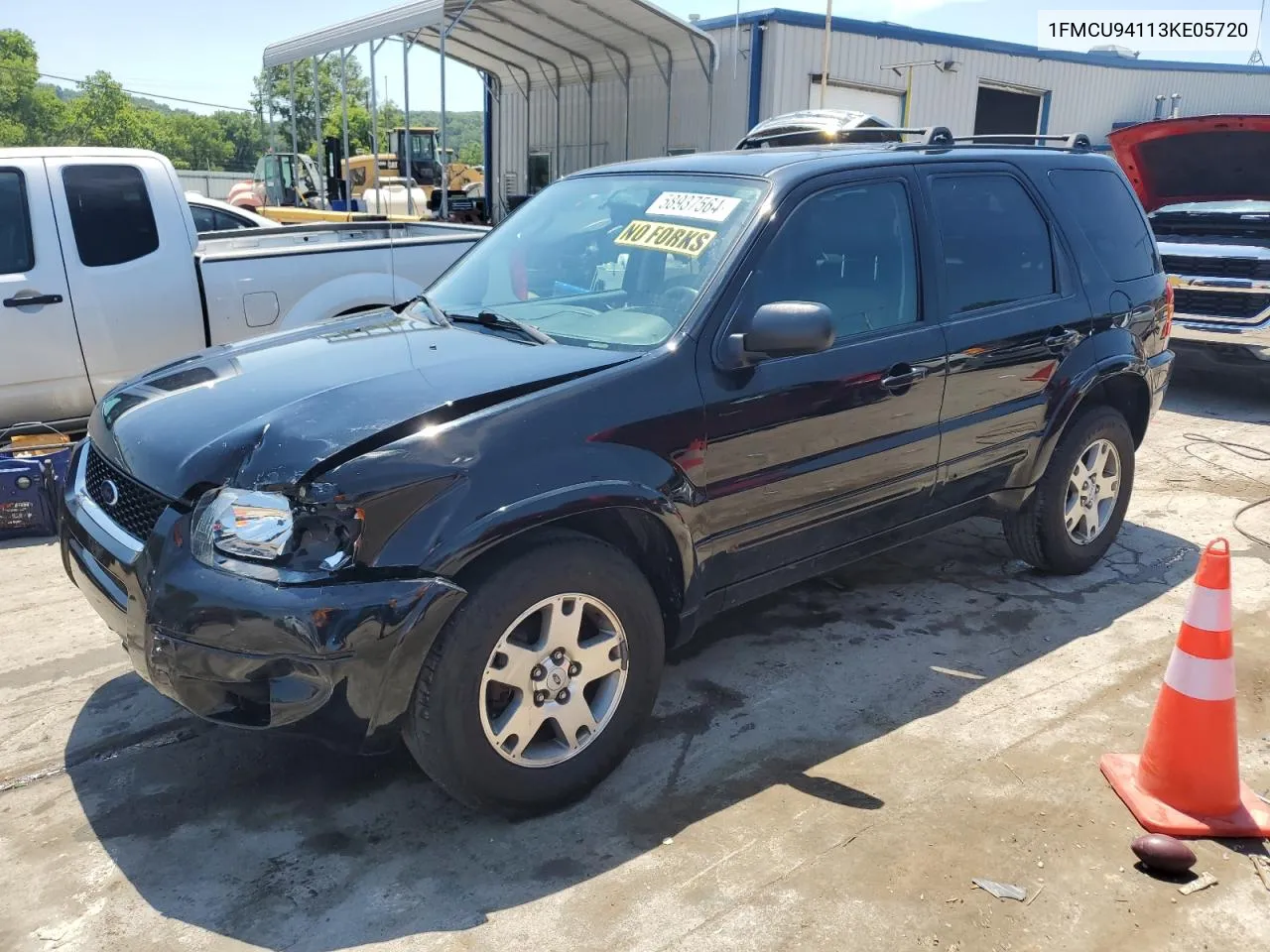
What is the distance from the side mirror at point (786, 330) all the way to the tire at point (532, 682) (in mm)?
783

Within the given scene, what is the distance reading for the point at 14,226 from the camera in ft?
19.1

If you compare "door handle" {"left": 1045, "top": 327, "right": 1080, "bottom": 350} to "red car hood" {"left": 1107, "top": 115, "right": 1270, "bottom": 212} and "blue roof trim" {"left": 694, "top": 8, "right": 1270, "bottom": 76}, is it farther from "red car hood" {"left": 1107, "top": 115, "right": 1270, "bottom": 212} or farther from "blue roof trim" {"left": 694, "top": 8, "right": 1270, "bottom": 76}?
"blue roof trim" {"left": 694, "top": 8, "right": 1270, "bottom": 76}

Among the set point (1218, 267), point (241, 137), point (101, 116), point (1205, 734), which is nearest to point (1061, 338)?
point (1205, 734)

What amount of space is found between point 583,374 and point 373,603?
927 mm

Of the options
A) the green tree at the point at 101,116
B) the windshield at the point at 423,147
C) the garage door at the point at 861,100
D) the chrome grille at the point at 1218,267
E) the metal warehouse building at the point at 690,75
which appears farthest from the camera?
the green tree at the point at 101,116

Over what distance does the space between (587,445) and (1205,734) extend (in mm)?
2006

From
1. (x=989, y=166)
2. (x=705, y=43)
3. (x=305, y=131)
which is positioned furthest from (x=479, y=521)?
(x=305, y=131)

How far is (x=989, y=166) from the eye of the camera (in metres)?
4.31

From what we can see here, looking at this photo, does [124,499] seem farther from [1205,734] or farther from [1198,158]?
[1198,158]

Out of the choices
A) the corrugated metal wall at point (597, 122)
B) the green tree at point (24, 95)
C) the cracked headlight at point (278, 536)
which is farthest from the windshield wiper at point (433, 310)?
the green tree at point (24, 95)

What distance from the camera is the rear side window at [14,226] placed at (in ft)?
18.9

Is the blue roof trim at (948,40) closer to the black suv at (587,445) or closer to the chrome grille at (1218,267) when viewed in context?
the chrome grille at (1218,267)

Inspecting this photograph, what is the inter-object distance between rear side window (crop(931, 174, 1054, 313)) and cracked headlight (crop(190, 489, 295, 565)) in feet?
8.67

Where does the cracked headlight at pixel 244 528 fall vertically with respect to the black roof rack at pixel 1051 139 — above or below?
below
